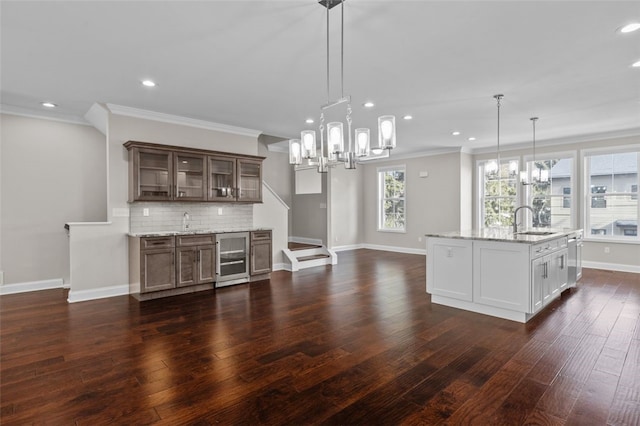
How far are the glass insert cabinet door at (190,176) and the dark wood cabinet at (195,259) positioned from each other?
648mm

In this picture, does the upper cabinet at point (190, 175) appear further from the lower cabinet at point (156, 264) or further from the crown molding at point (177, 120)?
the lower cabinet at point (156, 264)

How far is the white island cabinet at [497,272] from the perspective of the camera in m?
3.64

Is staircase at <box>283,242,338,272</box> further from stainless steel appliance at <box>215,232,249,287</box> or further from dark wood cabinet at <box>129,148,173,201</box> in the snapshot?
dark wood cabinet at <box>129,148,173,201</box>

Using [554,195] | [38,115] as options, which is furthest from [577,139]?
[38,115]

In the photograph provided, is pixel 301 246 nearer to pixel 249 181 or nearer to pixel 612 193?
pixel 249 181

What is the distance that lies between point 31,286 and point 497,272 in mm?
6314

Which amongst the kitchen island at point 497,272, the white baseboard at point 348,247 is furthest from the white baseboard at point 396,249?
the kitchen island at point 497,272

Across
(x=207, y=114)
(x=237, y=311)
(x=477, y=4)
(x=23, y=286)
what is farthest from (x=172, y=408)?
(x=23, y=286)

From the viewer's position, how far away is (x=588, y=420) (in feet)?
6.58

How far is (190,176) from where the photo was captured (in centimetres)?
518

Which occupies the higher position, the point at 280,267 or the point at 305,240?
the point at 305,240

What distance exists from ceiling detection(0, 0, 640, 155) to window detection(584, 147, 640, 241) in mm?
1572

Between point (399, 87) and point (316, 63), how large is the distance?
3.86ft

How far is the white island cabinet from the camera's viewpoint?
3645mm
